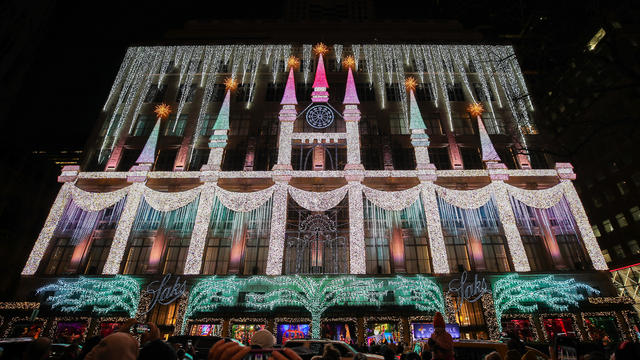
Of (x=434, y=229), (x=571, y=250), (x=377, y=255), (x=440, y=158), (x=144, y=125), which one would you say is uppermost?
(x=144, y=125)

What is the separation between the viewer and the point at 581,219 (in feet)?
72.6

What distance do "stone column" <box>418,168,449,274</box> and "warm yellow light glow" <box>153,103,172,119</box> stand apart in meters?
24.0

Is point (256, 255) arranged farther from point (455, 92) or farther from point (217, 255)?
point (455, 92)

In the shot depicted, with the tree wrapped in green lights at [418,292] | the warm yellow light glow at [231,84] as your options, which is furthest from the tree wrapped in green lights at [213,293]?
the warm yellow light glow at [231,84]

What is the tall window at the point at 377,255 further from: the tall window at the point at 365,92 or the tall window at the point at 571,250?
the tall window at the point at 365,92

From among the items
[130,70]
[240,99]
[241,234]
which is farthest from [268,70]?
[241,234]

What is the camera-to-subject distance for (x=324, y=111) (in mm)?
26734

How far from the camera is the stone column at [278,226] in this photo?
826 inches

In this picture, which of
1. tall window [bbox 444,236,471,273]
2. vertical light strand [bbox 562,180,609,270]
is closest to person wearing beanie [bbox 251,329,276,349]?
tall window [bbox 444,236,471,273]

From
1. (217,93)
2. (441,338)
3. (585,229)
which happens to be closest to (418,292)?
(585,229)

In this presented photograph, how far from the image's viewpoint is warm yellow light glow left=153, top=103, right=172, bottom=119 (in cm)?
2793

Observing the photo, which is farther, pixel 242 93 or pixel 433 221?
pixel 242 93

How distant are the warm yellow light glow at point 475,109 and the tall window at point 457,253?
39.9ft

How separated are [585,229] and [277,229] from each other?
75.2 ft
